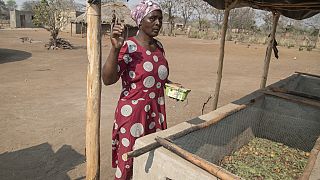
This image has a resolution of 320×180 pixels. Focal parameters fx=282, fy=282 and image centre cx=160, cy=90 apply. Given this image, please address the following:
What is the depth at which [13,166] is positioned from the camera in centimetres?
350

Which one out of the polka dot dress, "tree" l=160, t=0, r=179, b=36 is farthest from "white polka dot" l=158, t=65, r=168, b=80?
"tree" l=160, t=0, r=179, b=36

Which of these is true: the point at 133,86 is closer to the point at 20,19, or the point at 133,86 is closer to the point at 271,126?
the point at 271,126

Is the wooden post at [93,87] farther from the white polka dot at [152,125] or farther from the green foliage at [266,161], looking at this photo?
the green foliage at [266,161]

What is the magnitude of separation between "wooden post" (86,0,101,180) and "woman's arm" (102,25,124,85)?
56 mm

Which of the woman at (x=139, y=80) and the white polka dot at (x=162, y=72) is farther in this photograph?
the white polka dot at (x=162, y=72)

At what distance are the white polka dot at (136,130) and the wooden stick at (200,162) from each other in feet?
0.79

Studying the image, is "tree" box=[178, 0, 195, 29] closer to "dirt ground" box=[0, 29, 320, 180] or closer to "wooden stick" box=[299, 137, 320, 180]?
"dirt ground" box=[0, 29, 320, 180]

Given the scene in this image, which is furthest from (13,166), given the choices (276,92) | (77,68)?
(77,68)

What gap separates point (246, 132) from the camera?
13.4 ft

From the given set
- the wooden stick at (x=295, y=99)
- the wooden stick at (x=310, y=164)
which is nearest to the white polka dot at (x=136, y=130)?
the wooden stick at (x=310, y=164)

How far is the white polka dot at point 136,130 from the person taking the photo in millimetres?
2283

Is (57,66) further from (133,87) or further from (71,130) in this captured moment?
(133,87)

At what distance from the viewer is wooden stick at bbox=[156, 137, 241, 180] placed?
5.86ft

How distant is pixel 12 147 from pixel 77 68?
6.77 meters
